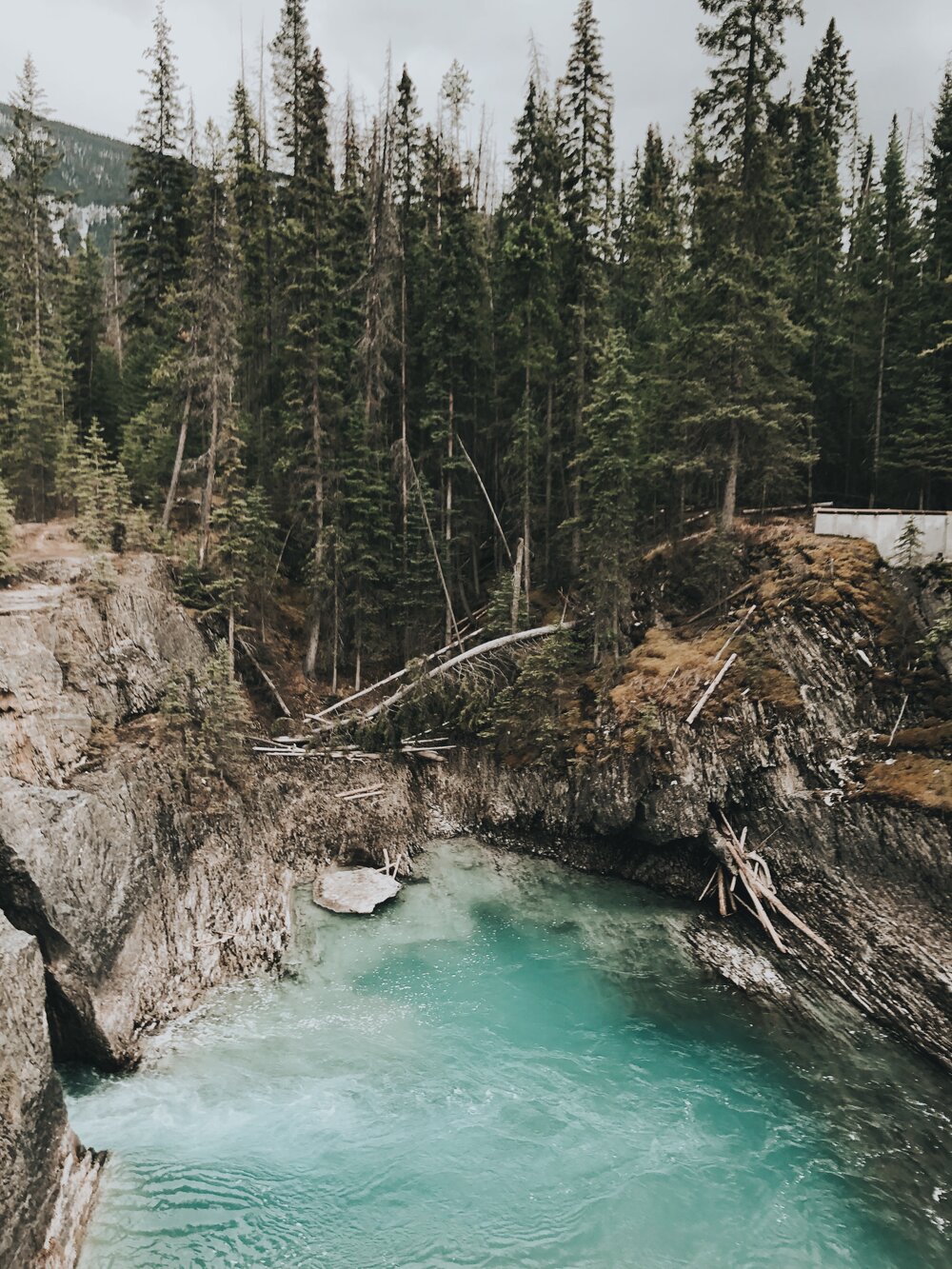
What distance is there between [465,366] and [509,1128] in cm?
2359

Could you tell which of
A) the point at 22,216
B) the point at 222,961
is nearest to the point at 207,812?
the point at 222,961

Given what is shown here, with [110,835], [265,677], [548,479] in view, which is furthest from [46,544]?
[548,479]

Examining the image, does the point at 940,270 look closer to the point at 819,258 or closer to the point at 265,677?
the point at 819,258

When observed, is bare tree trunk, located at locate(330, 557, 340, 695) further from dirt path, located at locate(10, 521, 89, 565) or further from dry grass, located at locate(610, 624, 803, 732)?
dry grass, located at locate(610, 624, 803, 732)

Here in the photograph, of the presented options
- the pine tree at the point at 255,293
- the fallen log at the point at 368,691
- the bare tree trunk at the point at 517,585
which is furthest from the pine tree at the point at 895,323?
the pine tree at the point at 255,293

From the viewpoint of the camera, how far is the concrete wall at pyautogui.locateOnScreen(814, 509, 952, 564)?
1575cm

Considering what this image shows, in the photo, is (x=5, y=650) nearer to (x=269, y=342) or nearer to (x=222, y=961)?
(x=222, y=961)

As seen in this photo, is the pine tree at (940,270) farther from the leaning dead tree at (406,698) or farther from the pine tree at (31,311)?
the pine tree at (31,311)

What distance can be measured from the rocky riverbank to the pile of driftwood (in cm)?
24

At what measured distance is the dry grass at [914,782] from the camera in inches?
503

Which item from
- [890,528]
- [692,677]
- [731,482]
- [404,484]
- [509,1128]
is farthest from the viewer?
[404,484]

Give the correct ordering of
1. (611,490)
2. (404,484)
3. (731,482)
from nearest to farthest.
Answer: (611,490) → (731,482) → (404,484)

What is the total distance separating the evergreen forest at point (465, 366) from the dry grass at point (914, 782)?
772 centimetres

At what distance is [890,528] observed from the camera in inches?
664
